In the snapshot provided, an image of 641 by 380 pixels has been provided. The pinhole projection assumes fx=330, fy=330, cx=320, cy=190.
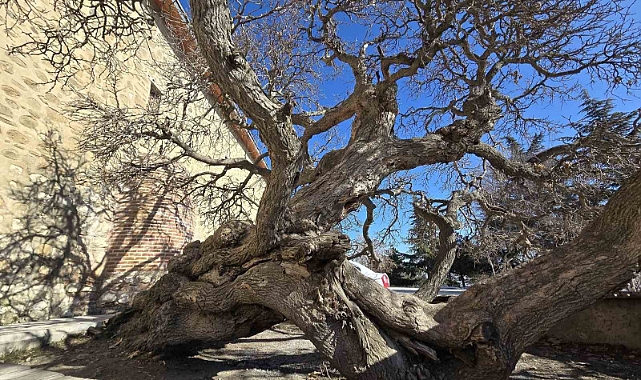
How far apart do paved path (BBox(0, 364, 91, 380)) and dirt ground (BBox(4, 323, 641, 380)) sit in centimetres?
22

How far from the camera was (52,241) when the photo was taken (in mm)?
5238

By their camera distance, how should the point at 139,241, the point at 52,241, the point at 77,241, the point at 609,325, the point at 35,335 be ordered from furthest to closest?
the point at 139,241, the point at 77,241, the point at 52,241, the point at 609,325, the point at 35,335

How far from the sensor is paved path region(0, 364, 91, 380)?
8.07ft

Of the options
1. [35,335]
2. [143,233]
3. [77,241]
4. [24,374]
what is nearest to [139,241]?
[143,233]

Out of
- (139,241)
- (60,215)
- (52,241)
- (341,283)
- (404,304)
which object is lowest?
(404,304)

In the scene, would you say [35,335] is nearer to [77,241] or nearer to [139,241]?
[77,241]

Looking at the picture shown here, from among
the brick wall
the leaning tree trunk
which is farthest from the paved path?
the brick wall

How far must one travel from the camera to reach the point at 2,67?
470 cm

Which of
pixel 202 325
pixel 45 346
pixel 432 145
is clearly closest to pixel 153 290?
pixel 202 325

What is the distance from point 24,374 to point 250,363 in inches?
74.2

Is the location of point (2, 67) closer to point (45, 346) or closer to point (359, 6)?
point (45, 346)

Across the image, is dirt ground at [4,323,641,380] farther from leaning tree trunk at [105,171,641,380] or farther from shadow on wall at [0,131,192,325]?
shadow on wall at [0,131,192,325]

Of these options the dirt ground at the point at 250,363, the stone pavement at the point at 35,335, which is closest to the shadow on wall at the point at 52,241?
the stone pavement at the point at 35,335

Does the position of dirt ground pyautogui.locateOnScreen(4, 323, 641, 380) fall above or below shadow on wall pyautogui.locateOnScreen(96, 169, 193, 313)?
below
